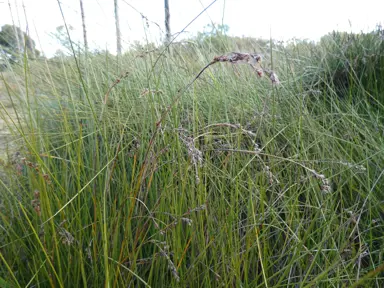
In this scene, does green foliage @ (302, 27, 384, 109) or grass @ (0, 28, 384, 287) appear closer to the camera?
grass @ (0, 28, 384, 287)

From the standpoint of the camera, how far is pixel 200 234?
3.24 feet

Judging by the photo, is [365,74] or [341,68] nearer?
[365,74]

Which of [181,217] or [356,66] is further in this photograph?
[356,66]

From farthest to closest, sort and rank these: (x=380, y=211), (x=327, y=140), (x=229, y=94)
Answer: (x=229, y=94) → (x=327, y=140) → (x=380, y=211)

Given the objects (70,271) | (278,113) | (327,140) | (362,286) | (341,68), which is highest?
(341,68)

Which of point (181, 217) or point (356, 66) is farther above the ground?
point (356, 66)

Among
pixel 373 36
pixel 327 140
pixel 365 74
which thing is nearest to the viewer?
pixel 327 140

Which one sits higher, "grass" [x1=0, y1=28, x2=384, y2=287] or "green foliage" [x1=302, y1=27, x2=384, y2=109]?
"green foliage" [x1=302, y1=27, x2=384, y2=109]

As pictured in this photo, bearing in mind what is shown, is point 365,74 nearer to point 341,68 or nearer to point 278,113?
point 341,68

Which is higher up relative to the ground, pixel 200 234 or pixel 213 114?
pixel 213 114

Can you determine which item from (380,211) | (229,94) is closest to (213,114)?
(229,94)

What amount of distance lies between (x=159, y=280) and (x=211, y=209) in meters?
0.24

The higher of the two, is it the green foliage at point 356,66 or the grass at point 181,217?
the green foliage at point 356,66

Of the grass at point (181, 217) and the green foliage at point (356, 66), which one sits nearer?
the grass at point (181, 217)
